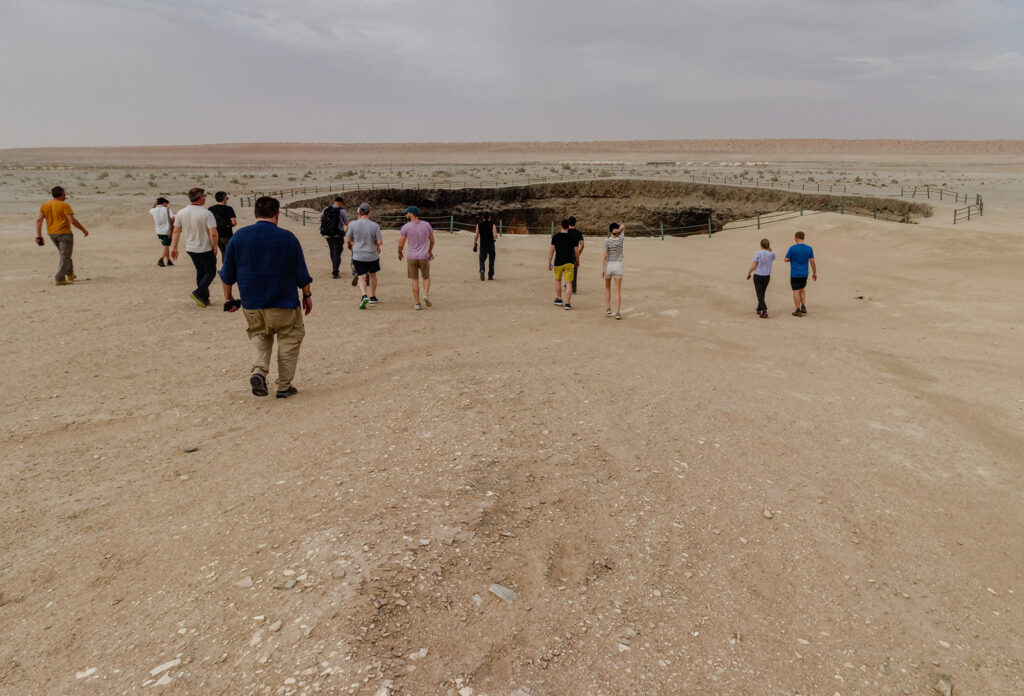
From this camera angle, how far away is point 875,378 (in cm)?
770

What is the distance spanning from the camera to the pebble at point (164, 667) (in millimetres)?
2604

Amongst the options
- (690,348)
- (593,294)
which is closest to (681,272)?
(593,294)

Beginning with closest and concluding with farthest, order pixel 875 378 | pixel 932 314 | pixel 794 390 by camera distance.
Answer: pixel 794 390 < pixel 875 378 < pixel 932 314

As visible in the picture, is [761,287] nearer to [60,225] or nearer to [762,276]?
[762,276]

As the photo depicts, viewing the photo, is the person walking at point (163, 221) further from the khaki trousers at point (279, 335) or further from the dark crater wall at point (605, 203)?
the dark crater wall at point (605, 203)

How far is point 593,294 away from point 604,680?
1069 centimetres

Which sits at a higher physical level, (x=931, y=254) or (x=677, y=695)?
(x=931, y=254)

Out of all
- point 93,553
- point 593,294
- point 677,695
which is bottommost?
point 677,695

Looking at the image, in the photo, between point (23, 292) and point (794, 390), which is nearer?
point (794, 390)

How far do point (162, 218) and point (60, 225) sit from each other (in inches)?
104

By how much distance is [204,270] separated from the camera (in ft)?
Result: 32.1

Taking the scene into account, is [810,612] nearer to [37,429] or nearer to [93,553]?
[93,553]

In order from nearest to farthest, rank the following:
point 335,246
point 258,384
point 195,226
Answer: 1. point 258,384
2. point 195,226
3. point 335,246

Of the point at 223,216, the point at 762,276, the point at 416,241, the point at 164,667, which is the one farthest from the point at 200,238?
the point at 762,276
